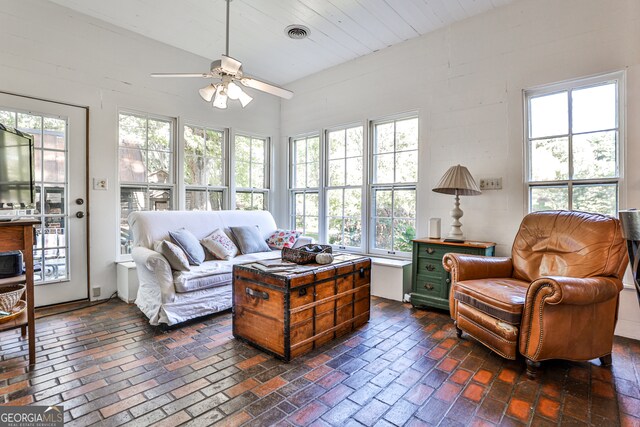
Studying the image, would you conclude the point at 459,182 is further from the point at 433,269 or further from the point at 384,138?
the point at 384,138

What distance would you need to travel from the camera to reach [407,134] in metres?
3.92

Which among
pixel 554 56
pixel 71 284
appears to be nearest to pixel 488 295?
pixel 554 56

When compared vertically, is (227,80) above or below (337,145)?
above

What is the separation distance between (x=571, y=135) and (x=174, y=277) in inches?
145

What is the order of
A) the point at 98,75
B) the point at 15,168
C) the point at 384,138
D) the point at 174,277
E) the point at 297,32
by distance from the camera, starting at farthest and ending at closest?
the point at 384,138, the point at 297,32, the point at 98,75, the point at 174,277, the point at 15,168

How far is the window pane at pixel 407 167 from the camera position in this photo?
12.6 ft

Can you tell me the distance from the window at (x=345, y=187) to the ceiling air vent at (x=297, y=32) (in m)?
1.28

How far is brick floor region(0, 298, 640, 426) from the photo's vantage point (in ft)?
5.37

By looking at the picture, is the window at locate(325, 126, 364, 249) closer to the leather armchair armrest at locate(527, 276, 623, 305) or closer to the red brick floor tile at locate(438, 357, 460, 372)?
the red brick floor tile at locate(438, 357, 460, 372)

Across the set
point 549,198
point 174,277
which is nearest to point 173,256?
point 174,277

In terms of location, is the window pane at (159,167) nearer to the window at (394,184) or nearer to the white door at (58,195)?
the white door at (58,195)

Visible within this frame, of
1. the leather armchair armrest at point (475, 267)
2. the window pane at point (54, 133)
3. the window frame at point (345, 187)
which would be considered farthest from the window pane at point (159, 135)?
the leather armchair armrest at point (475, 267)

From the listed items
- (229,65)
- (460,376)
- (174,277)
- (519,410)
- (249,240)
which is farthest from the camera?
(249,240)

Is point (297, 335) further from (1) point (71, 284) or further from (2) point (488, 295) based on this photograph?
(1) point (71, 284)
